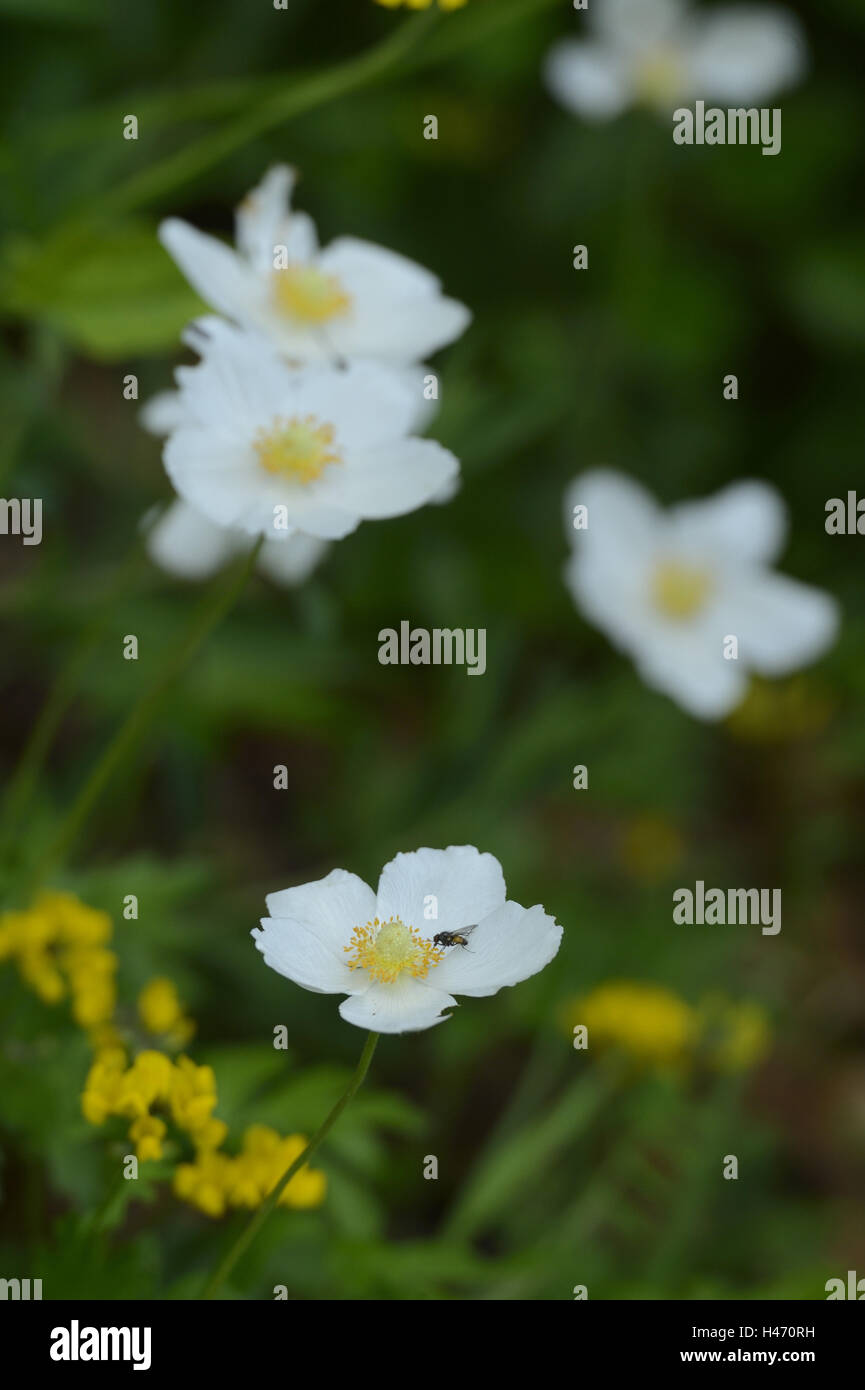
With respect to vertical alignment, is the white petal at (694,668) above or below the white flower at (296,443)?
above

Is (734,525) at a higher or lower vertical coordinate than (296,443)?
higher

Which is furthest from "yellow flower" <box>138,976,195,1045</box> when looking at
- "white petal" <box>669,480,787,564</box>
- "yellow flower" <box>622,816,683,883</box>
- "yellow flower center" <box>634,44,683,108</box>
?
"yellow flower center" <box>634,44,683,108</box>

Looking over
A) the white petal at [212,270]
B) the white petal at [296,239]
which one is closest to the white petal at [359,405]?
the white petal at [212,270]

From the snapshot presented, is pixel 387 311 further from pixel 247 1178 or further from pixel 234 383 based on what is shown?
pixel 247 1178

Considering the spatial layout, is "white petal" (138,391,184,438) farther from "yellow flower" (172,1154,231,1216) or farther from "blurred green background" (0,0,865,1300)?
"yellow flower" (172,1154,231,1216)

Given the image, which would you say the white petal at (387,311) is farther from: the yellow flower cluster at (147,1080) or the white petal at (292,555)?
the yellow flower cluster at (147,1080)

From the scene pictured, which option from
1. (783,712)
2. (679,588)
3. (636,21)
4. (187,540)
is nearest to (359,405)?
(187,540)
